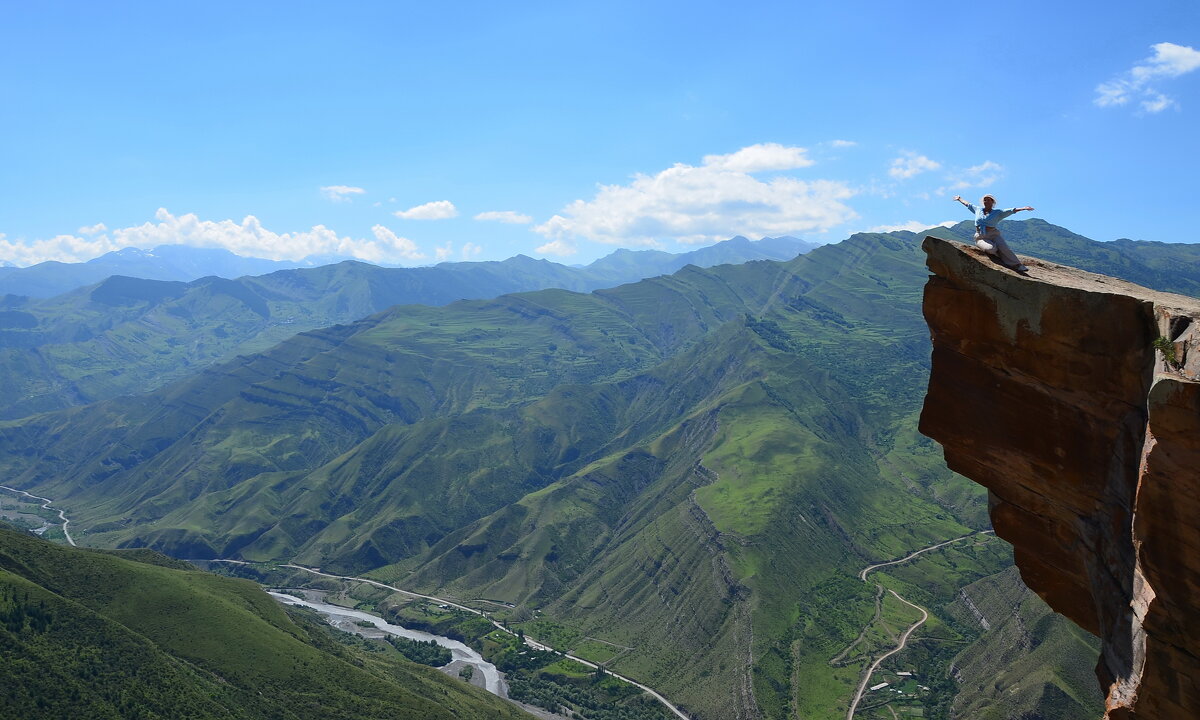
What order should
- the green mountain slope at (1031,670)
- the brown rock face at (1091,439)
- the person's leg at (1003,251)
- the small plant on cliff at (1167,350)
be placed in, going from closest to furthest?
the brown rock face at (1091,439) → the small plant on cliff at (1167,350) → the person's leg at (1003,251) → the green mountain slope at (1031,670)

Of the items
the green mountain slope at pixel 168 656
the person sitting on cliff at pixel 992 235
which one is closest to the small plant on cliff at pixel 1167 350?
the person sitting on cliff at pixel 992 235

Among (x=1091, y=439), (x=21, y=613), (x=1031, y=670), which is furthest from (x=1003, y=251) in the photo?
(x=1031, y=670)

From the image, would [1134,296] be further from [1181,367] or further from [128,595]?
[128,595]

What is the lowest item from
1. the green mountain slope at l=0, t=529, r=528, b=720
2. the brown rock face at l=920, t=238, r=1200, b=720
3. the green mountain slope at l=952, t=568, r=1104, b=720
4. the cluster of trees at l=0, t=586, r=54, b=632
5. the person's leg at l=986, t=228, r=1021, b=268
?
the green mountain slope at l=952, t=568, r=1104, b=720

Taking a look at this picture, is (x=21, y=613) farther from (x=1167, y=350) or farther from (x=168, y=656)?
(x=1167, y=350)

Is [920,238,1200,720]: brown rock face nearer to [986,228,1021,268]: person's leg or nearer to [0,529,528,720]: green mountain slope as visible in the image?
[986,228,1021,268]: person's leg

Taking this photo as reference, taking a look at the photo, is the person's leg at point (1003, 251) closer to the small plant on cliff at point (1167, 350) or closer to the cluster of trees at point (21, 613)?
the small plant on cliff at point (1167, 350)

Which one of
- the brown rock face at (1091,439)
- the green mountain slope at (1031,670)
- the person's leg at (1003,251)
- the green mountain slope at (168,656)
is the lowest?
the green mountain slope at (1031,670)

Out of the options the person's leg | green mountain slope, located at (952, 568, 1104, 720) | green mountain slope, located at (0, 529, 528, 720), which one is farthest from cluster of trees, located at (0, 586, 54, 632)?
green mountain slope, located at (952, 568, 1104, 720)
